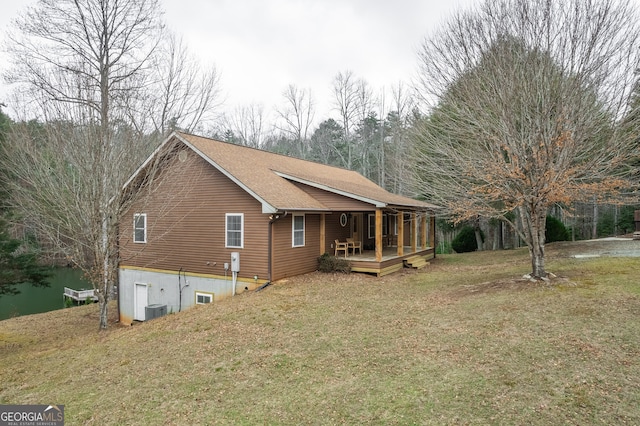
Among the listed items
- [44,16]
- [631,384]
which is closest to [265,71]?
[44,16]

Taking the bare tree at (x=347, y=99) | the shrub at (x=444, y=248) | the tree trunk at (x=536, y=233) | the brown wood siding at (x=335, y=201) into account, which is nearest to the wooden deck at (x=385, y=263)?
the brown wood siding at (x=335, y=201)

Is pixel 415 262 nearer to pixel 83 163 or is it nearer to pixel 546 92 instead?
pixel 546 92

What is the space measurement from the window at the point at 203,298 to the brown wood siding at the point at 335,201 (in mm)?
5485

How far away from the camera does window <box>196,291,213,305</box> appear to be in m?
13.4

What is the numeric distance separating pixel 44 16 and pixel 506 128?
58.4 feet

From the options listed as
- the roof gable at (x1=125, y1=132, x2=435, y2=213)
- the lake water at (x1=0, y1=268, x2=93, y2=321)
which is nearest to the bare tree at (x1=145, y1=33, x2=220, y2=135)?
the roof gable at (x1=125, y1=132, x2=435, y2=213)

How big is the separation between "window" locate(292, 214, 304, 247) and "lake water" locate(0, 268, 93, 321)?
16.1 metres

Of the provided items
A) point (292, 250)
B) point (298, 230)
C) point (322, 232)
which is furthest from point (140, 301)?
point (322, 232)

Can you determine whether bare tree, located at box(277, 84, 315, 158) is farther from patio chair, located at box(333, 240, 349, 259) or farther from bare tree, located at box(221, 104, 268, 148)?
patio chair, located at box(333, 240, 349, 259)

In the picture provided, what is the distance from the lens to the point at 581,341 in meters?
6.00

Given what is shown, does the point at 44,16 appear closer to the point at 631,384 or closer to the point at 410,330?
the point at 410,330

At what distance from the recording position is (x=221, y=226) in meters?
13.5

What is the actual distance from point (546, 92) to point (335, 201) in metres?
7.87

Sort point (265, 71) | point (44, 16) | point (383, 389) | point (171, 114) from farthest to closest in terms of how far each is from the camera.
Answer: point (265, 71) < point (171, 114) < point (44, 16) < point (383, 389)
